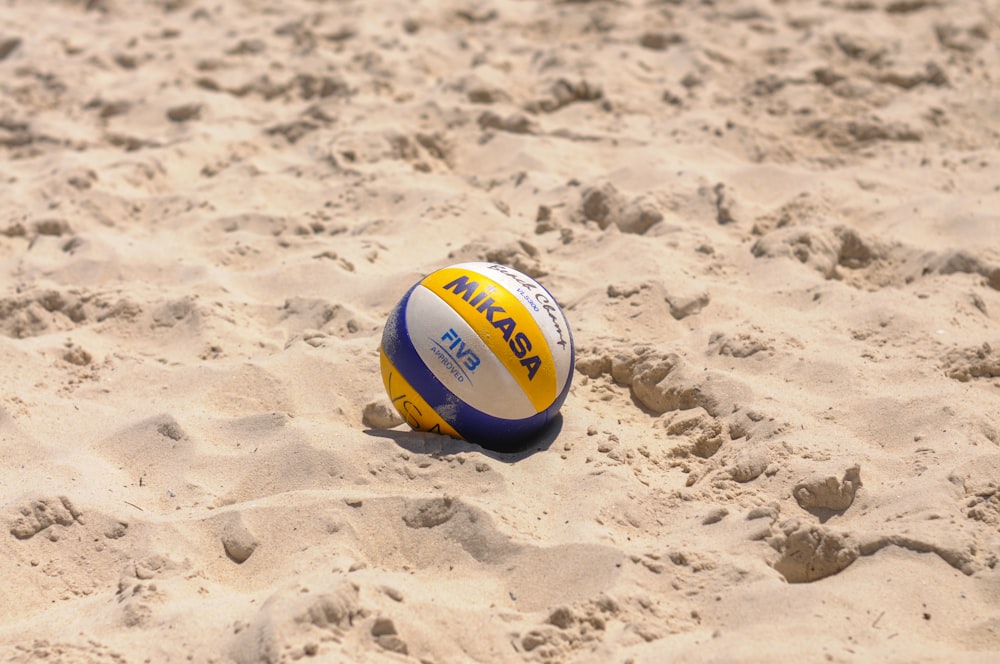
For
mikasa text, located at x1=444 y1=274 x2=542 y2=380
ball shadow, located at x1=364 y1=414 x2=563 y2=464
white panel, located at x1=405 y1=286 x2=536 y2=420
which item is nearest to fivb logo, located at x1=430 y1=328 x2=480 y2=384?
white panel, located at x1=405 y1=286 x2=536 y2=420

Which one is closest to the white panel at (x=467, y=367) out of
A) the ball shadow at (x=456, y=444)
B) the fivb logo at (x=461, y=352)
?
the fivb logo at (x=461, y=352)

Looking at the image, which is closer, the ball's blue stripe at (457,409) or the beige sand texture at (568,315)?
the beige sand texture at (568,315)

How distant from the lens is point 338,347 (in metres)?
3.86

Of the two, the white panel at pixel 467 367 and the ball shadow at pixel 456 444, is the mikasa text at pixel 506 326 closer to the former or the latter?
the white panel at pixel 467 367

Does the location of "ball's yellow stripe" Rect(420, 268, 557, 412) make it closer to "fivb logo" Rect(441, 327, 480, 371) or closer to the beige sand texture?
"fivb logo" Rect(441, 327, 480, 371)

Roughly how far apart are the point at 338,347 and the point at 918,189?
2.87 meters

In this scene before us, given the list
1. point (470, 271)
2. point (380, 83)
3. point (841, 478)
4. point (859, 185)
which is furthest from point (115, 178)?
point (841, 478)

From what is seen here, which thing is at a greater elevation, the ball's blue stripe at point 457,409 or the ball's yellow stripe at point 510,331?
the ball's yellow stripe at point 510,331

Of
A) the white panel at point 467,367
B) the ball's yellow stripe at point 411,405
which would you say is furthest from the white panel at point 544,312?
the ball's yellow stripe at point 411,405

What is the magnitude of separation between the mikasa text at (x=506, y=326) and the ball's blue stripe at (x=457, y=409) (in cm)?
16

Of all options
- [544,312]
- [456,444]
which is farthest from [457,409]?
[544,312]

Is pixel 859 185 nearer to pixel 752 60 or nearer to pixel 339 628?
pixel 752 60

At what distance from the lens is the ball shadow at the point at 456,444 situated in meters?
3.22

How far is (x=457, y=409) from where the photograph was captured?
3217 millimetres
